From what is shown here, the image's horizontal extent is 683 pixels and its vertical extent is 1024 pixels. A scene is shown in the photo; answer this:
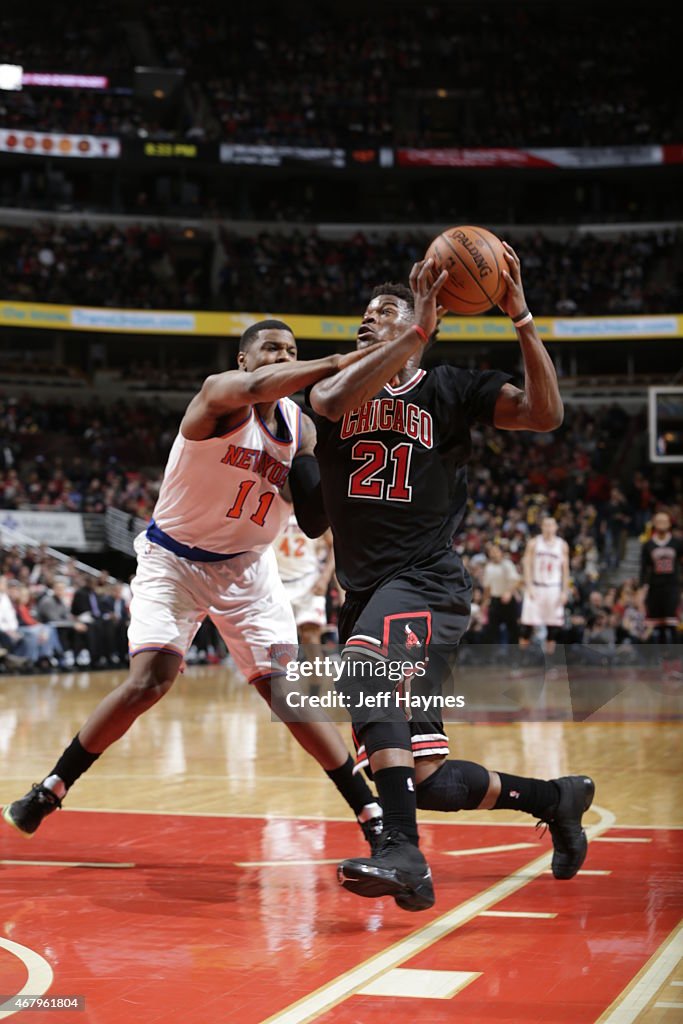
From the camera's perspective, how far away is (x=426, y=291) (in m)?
3.98

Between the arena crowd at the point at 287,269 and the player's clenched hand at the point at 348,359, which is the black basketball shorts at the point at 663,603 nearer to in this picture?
the player's clenched hand at the point at 348,359

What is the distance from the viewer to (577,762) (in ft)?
27.4

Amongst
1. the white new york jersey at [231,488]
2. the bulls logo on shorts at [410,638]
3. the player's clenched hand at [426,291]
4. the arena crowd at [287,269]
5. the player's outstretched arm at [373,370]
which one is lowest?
the bulls logo on shorts at [410,638]

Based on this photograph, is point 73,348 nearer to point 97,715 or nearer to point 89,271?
point 89,271

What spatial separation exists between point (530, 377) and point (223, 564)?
70.5 inches

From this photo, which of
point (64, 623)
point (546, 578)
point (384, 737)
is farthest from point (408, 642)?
point (64, 623)

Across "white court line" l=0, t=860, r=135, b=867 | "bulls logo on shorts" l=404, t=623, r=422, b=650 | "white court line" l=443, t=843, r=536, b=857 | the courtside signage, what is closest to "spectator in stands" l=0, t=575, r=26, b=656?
"white court line" l=0, t=860, r=135, b=867

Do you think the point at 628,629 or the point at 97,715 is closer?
the point at 97,715

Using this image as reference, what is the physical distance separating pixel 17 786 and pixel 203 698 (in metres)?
7.11

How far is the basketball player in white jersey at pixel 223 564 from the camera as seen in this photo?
4.95 m

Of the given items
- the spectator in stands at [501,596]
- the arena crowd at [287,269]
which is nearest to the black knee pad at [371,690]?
the spectator in stands at [501,596]

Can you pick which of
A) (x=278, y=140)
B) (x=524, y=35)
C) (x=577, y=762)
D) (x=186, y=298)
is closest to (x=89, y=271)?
(x=186, y=298)

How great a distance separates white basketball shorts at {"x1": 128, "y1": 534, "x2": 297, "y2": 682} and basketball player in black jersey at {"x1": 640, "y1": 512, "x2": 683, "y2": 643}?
10.4 meters

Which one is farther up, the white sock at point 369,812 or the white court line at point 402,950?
the white sock at point 369,812
